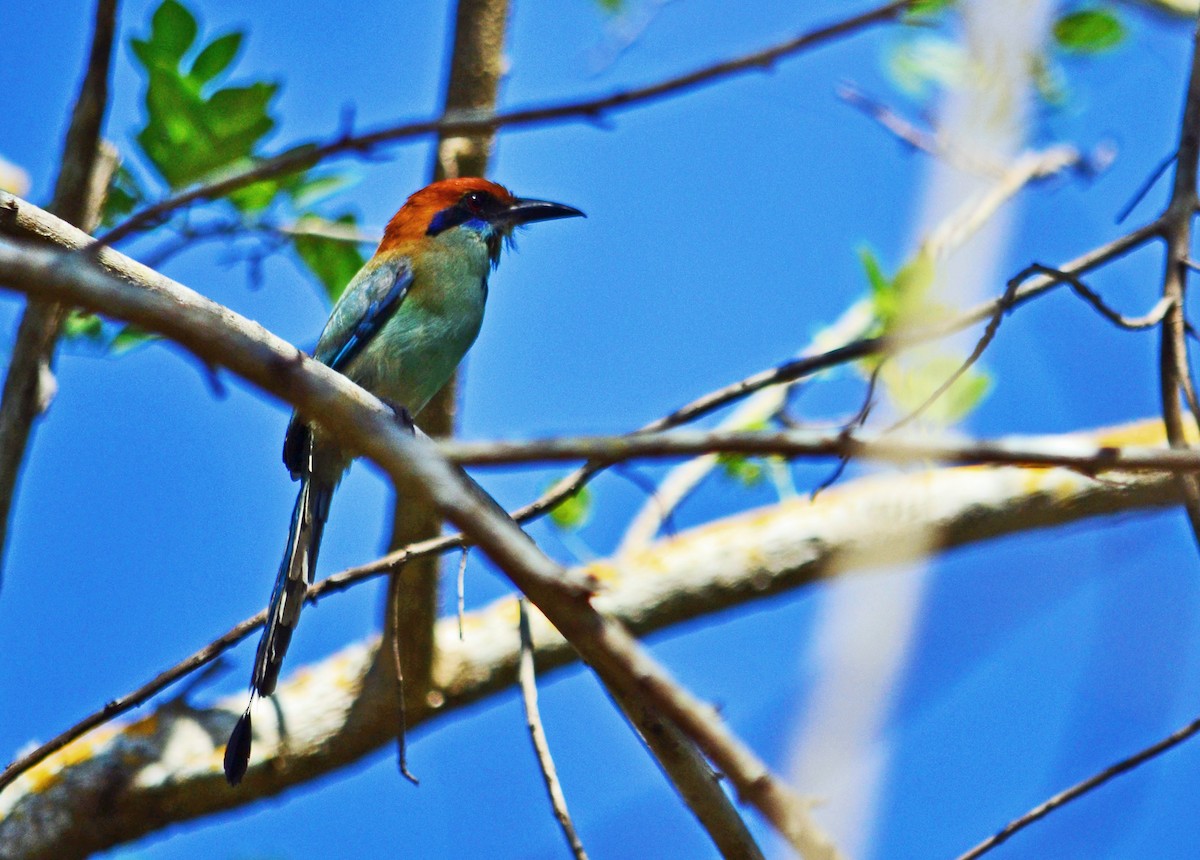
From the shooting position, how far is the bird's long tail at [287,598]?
3148mm

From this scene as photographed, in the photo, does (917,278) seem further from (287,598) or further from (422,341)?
(287,598)

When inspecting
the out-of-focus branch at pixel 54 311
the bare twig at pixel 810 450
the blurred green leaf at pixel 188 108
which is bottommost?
the bare twig at pixel 810 450

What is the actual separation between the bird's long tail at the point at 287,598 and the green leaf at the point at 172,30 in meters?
1.43

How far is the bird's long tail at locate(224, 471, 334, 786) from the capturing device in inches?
124

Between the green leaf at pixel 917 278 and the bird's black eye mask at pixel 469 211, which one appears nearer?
the green leaf at pixel 917 278

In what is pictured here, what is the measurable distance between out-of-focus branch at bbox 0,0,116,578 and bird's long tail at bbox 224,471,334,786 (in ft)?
2.52

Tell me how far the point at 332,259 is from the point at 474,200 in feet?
2.16

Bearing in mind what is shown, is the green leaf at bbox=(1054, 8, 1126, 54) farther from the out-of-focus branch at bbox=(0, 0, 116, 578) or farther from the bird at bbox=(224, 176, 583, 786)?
the out-of-focus branch at bbox=(0, 0, 116, 578)

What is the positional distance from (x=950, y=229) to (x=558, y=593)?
4.61 metres

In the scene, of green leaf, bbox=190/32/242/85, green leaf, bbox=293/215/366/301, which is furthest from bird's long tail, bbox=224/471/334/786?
green leaf, bbox=190/32/242/85

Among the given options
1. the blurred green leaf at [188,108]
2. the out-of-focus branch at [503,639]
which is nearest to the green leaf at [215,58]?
the blurred green leaf at [188,108]

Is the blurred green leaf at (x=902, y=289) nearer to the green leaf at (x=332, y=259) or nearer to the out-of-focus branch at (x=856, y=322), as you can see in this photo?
the out-of-focus branch at (x=856, y=322)

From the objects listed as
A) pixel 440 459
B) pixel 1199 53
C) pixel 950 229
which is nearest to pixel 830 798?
pixel 440 459

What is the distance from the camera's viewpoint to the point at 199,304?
7.54 feet
